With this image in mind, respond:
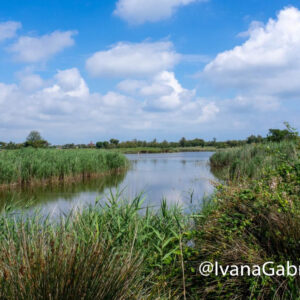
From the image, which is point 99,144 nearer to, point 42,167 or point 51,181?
point 51,181

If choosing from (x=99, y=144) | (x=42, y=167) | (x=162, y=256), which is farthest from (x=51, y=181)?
(x=99, y=144)

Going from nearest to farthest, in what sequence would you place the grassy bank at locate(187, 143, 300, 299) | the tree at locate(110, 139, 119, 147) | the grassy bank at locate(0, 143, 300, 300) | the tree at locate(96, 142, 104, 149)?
the grassy bank at locate(0, 143, 300, 300) < the grassy bank at locate(187, 143, 300, 299) < the tree at locate(96, 142, 104, 149) < the tree at locate(110, 139, 119, 147)

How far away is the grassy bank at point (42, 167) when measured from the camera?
12484 mm

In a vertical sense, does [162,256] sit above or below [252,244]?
below

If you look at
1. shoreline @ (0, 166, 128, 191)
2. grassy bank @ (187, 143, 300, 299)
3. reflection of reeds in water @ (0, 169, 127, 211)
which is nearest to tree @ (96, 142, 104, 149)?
shoreline @ (0, 166, 128, 191)

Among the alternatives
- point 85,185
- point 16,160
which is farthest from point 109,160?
point 16,160

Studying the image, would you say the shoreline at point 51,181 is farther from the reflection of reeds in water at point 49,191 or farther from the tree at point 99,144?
the tree at point 99,144

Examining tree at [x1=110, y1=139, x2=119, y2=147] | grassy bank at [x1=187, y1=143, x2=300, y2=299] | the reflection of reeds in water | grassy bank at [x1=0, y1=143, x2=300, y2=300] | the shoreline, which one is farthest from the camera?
tree at [x1=110, y1=139, x2=119, y2=147]

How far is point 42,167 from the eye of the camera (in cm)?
1352

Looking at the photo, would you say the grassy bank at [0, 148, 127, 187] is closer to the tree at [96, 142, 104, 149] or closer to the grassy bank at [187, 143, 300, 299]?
the grassy bank at [187, 143, 300, 299]

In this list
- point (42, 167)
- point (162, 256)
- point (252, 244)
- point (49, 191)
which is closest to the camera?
point (252, 244)

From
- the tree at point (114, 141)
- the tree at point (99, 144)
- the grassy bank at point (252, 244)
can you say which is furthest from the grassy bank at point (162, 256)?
the tree at point (114, 141)

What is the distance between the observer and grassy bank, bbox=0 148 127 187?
41.0 ft

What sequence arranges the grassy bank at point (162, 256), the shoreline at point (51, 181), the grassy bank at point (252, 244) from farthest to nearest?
the shoreline at point (51, 181)
the grassy bank at point (252, 244)
the grassy bank at point (162, 256)
